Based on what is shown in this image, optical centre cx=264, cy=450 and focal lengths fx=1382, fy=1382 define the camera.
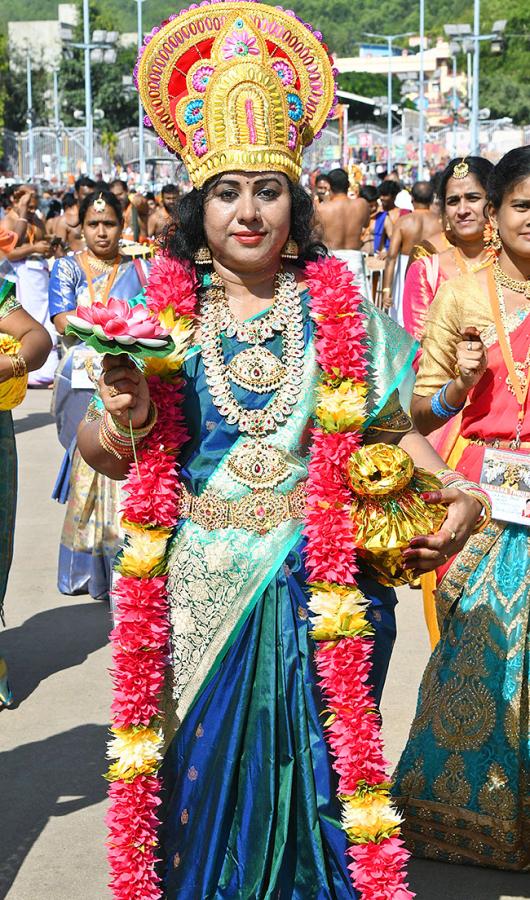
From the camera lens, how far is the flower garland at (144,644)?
338 centimetres

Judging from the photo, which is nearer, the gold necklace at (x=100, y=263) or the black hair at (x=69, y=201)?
the gold necklace at (x=100, y=263)

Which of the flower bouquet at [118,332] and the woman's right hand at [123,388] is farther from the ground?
the flower bouquet at [118,332]

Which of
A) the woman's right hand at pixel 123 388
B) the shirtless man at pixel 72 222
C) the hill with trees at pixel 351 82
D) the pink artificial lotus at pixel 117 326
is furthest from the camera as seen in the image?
the hill with trees at pixel 351 82

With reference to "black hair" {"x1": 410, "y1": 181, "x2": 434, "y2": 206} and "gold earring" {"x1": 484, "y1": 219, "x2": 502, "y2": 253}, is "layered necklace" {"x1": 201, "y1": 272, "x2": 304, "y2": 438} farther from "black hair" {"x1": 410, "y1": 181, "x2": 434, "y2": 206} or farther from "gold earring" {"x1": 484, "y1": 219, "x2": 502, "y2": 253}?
"black hair" {"x1": 410, "y1": 181, "x2": 434, "y2": 206}

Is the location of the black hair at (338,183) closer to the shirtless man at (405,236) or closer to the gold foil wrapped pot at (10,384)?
the shirtless man at (405,236)

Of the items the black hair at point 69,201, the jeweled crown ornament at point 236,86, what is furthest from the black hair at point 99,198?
the black hair at point 69,201

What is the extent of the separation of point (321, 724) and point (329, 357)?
2.98ft

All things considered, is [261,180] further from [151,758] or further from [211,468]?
[151,758]

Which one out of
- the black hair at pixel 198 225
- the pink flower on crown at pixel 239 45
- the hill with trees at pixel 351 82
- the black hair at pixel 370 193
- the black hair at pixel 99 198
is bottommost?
the black hair at pixel 198 225

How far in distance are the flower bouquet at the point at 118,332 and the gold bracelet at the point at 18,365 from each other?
1630 millimetres

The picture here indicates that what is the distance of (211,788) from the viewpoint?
3373mm

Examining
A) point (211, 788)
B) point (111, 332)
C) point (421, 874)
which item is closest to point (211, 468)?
point (111, 332)

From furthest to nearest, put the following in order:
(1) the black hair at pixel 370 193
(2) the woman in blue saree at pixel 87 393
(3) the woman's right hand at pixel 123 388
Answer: (1) the black hair at pixel 370 193 < (2) the woman in blue saree at pixel 87 393 < (3) the woman's right hand at pixel 123 388

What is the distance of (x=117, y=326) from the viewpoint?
9.93ft
